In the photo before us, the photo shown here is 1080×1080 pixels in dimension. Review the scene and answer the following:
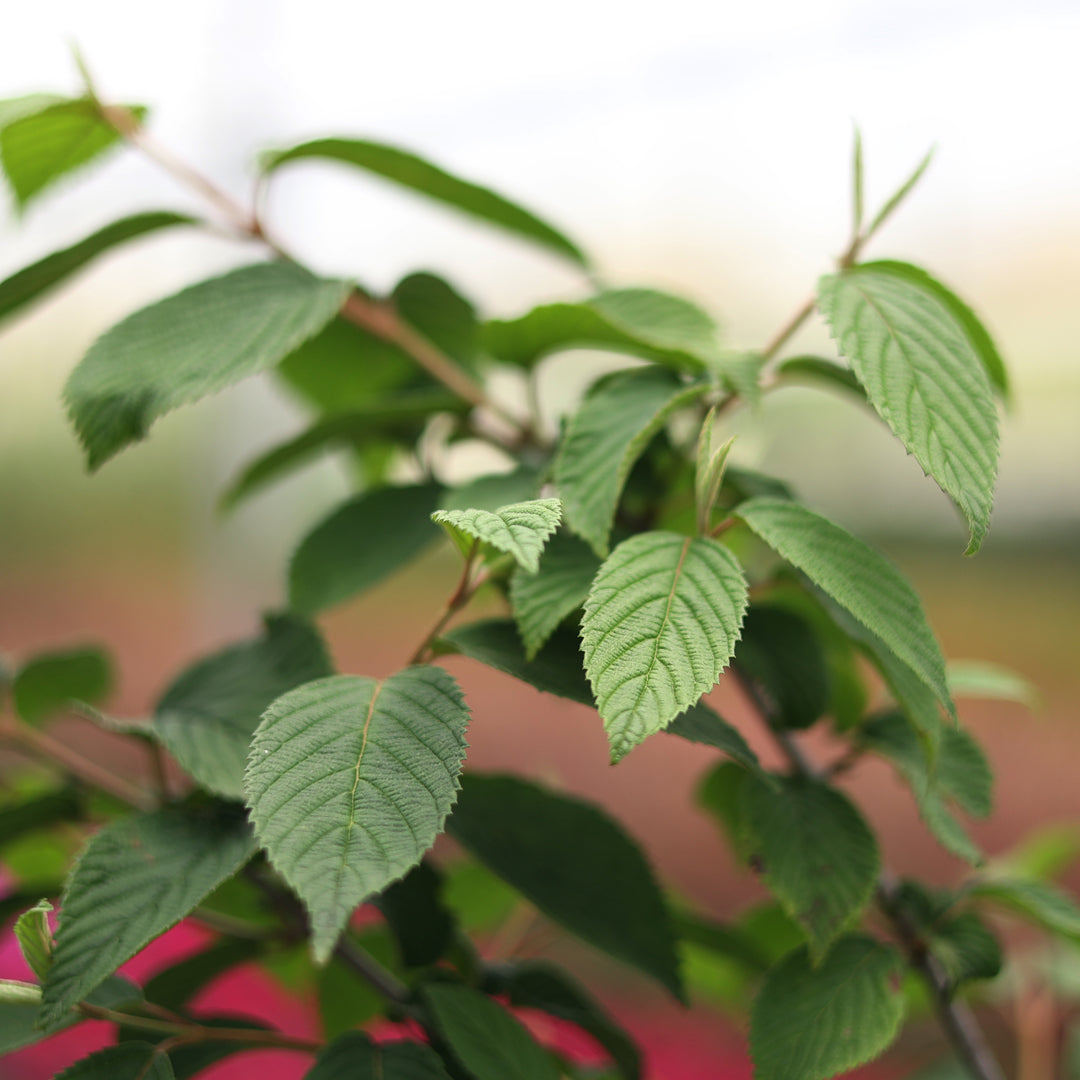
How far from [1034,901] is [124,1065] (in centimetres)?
30

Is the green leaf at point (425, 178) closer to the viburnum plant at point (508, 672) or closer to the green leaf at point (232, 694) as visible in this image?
the viburnum plant at point (508, 672)

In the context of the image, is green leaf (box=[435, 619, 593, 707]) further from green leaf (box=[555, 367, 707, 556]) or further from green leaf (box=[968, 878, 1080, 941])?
green leaf (box=[968, 878, 1080, 941])

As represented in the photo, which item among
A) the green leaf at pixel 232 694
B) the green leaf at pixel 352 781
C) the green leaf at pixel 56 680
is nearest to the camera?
the green leaf at pixel 352 781

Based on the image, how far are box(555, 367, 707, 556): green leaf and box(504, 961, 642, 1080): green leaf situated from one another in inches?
7.6

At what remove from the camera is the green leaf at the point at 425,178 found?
392 millimetres

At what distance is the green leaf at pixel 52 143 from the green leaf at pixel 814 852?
0.36m

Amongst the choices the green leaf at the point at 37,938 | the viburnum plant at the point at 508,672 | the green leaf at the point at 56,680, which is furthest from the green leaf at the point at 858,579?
the green leaf at the point at 56,680

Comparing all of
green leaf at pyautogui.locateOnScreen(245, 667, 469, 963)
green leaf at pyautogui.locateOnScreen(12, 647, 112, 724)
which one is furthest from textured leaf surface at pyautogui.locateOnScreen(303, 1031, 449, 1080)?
green leaf at pyautogui.locateOnScreen(12, 647, 112, 724)

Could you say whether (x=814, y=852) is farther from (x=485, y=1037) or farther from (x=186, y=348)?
(x=186, y=348)

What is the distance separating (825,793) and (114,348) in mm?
283

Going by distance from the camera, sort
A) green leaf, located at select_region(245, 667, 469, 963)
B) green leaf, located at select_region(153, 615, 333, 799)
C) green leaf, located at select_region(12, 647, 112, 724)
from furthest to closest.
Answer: green leaf, located at select_region(12, 647, 112, 724)
green leaf, located at select_region(153, 615, 333, 799)
green leaf, located at select_region(245, 667, 469, 963)

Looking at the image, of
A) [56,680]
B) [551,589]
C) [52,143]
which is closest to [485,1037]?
[551,589]

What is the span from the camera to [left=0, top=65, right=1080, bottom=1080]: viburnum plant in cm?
25

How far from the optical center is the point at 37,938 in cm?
26
